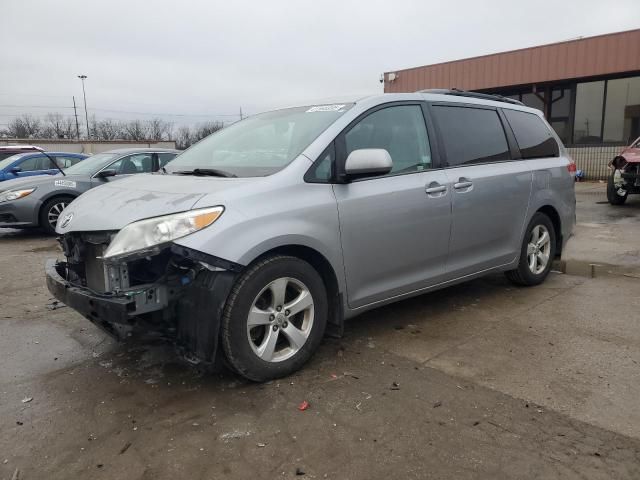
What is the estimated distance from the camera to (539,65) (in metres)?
18.1

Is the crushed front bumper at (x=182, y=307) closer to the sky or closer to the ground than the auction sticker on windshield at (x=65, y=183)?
closer to the ground

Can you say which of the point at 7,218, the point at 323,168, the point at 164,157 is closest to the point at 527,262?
the point at 323,168

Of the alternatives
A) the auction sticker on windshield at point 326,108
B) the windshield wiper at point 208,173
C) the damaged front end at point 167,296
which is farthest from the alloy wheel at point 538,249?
the damaged front end at point 167,296

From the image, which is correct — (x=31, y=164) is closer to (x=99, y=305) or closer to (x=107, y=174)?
(x=107, y=174)

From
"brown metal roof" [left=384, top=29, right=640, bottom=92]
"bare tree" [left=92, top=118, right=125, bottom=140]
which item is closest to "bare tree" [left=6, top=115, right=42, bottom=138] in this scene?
"bare tree" [left=92, top=118, right=125, bottom=140]

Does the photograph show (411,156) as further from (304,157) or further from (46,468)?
(46,468)

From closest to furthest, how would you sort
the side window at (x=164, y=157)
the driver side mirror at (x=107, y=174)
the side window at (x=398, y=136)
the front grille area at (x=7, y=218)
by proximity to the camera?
the side window at (x=398, y=136), the driver side mirror at (x=107, y=174), the front grille area at (x=7, y=218), the side window at (x=164, y=157)

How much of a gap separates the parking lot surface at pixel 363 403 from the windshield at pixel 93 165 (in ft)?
15.3

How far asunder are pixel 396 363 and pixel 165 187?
6.18 ft

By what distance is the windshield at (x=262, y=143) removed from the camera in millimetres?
3400

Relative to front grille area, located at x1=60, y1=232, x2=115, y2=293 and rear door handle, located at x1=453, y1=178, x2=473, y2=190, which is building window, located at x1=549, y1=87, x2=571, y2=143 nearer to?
rear door handle, located at x1=453, y1=178, x2=473, y2=190

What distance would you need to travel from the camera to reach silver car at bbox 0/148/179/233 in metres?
8.08

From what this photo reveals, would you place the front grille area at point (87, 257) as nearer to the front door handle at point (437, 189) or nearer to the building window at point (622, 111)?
the front door handle at point (437, 189)

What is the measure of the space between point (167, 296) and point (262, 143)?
1432 mm
